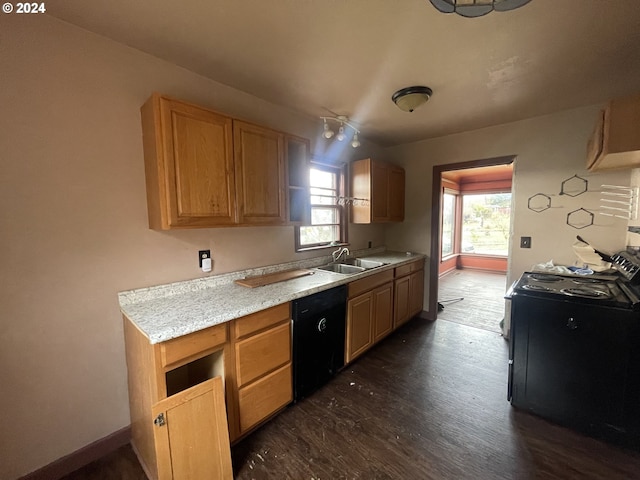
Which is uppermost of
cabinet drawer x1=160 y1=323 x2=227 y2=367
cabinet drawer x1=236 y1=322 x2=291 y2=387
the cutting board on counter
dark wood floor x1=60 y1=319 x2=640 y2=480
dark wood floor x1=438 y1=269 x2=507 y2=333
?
the cutting board on counter

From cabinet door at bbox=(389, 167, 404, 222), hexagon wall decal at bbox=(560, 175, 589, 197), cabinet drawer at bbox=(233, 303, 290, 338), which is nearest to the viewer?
cabinet drawer at bbox=(233, 303, 290, 338)

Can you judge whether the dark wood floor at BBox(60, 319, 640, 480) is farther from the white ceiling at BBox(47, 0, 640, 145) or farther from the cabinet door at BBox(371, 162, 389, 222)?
the white ceiling at BBox(47, 0, 640, 145)

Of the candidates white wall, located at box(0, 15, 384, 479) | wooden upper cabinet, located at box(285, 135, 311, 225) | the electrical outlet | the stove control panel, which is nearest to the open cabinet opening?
white wall, located at box(0, 15, 384, 479)

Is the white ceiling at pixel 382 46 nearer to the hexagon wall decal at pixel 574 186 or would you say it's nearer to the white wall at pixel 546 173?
the white wall at pixel 546 173

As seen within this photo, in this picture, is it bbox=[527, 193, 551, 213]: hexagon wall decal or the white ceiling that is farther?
bbox=[527, 193, 551, 213]: hexagon wall decal

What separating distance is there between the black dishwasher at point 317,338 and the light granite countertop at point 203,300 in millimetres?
106

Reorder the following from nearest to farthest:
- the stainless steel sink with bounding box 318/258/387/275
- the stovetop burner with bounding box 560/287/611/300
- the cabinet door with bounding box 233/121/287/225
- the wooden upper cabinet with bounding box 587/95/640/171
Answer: the wooden upper cabinet with bounding box 587/95/640/171, the stovetop burner with bounding box 560/287/611/300, the cabinet door with bounding box 233/121/287/225, the stainless steel sink with bounding box 318/258/387/275

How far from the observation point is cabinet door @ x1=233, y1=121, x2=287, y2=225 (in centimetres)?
187

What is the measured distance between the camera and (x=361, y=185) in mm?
3295

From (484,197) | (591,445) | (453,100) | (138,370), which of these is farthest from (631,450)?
(484,197)

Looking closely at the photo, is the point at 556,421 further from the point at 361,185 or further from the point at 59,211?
the point at 59,211

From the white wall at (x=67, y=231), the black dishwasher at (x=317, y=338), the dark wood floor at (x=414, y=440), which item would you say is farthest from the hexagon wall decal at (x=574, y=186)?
the white wall at (x=67, y=231)

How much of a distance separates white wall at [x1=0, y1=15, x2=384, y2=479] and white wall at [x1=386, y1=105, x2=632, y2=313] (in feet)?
10.7

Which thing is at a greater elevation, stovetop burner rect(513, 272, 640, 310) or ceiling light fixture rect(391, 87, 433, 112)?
ceiling light fixture rect(391, 87, 433, 112)
